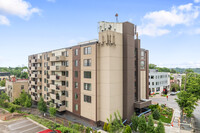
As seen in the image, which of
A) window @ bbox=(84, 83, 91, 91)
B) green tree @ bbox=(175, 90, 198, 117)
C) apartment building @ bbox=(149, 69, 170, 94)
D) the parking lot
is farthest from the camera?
apartment building @ bbox=(149, 69, 170, 94)

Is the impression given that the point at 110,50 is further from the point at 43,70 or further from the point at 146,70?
the point at 43,70

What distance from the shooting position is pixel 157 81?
68812mm

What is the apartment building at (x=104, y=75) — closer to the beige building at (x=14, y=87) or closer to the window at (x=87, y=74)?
the window at (x=87, y=74)

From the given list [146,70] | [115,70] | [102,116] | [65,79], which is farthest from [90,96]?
[146,70]

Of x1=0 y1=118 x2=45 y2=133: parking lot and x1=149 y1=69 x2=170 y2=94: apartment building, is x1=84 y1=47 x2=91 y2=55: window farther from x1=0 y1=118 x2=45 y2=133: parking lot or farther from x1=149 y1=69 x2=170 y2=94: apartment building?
x1=149 y1=69 x2=170 y2=94: apartment building

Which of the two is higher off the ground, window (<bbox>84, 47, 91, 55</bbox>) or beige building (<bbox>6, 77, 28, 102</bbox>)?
window (<bbox>84, 47, 91, 55</bbox>)

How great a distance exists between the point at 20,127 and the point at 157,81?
207 ft

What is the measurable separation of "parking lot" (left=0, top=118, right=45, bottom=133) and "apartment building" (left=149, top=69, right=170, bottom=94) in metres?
54.3

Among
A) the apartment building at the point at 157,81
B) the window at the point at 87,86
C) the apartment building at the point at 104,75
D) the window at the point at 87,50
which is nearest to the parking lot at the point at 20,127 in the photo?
the apartment building at the point at 104,75

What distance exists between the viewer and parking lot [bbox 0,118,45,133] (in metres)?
26.8

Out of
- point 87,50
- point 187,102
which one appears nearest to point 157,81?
point 187,102

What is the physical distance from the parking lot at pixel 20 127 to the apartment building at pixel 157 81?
5433 cm

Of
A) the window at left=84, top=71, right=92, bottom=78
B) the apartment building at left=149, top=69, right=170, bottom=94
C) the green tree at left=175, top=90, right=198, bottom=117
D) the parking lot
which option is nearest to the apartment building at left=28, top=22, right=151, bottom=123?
the window at left=84, top=71, right=92, bottom=78

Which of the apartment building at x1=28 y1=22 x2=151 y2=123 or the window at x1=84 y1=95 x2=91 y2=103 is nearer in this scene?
the apartment building at x1=28 y1=22 x2=151 y2=123
